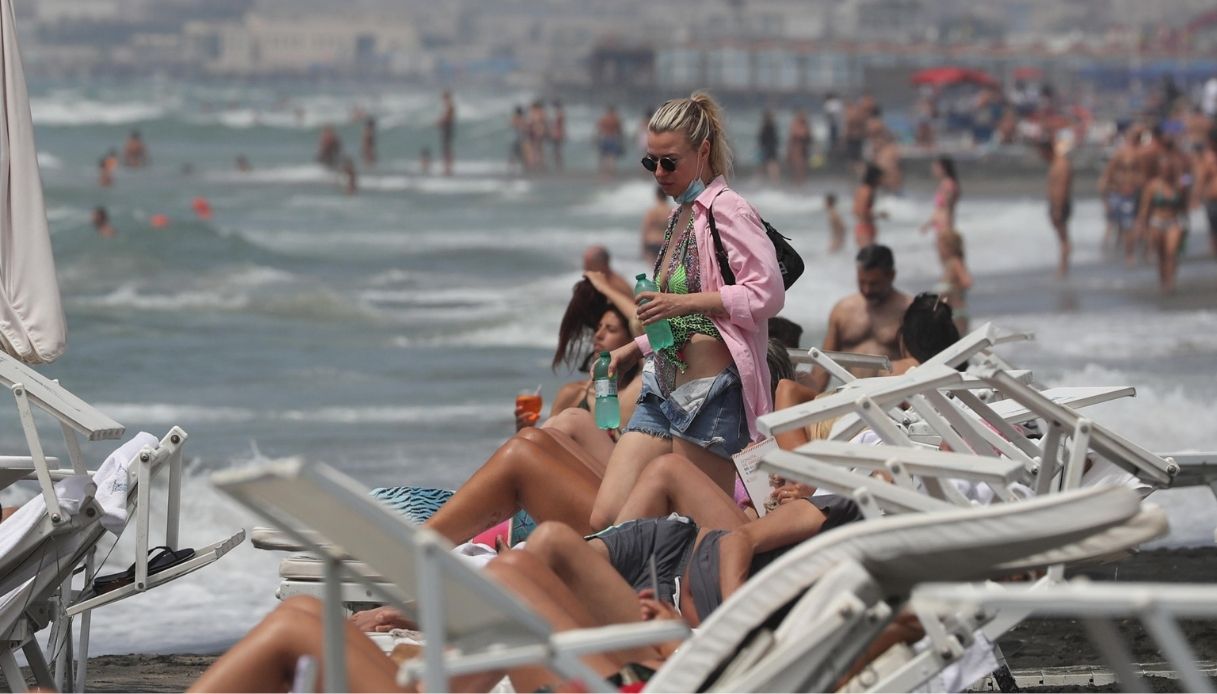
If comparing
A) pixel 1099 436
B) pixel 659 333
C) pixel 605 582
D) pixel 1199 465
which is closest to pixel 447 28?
pixel 1199 465

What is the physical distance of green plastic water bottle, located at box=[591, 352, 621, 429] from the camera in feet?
17.9

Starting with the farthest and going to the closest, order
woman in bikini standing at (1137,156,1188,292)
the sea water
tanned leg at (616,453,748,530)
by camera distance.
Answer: woman in bikini standing at (1137,156,1188,292) < the sea water < tanned leg at (616,453,748,530)

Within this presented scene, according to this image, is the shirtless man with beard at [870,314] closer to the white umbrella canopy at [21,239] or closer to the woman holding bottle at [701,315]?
the woman holding bottle at [701,315]

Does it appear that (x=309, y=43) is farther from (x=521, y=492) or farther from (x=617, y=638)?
(x=617, y=638)

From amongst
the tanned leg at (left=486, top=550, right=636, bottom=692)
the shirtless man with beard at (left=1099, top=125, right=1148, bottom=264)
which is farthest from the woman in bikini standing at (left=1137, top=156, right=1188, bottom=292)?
the tanned leg at (left=486, top=550, right=636, bottom=692)

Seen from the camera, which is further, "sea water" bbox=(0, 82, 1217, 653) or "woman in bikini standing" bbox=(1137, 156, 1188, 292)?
"woman in bikini standing" bbox=(1137, 156, 1188, 292)

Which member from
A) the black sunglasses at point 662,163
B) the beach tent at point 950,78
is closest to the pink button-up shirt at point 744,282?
the black sunglasses at point 662,163

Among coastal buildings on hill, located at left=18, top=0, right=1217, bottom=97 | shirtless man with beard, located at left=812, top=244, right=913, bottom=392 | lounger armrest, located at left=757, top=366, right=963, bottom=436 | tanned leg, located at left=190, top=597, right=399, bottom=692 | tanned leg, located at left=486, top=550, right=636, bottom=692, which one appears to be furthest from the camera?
coastal buildings on hill, located at left=18, top=0, right=1217, bottom=97

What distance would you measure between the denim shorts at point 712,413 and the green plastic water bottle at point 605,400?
762 mm

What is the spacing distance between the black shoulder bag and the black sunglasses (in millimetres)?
134

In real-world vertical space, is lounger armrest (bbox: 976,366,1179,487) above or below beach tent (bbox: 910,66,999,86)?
above

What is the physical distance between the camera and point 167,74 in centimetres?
14400

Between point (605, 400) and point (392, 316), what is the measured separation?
45.4 ft

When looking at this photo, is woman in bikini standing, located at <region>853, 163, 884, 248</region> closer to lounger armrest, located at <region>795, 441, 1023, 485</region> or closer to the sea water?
the sea water
